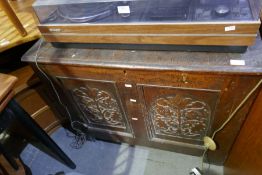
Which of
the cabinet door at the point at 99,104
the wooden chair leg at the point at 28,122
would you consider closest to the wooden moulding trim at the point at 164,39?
the cabinet door at the point at 99,104

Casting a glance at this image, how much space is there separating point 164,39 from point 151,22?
0.26ft

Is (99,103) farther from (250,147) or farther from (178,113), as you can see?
(250,147)

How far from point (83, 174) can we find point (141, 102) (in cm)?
69

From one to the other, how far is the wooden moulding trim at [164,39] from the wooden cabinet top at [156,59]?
5 cm

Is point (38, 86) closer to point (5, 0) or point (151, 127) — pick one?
point (5, 0)

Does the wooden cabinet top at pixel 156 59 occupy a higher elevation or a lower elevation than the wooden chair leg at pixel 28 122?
higher

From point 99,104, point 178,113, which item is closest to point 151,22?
point 178,113

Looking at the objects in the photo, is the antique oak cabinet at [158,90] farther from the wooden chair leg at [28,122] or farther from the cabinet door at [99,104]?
the wooden chair leg at [28,122]

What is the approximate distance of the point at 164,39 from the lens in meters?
0.82

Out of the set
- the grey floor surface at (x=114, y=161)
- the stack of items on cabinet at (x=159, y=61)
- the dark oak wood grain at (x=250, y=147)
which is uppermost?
the stack of items on cabinet at (x=159, y=61)

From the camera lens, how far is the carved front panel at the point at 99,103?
106 centimetres

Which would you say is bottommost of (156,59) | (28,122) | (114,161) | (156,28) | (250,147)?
(114,161)

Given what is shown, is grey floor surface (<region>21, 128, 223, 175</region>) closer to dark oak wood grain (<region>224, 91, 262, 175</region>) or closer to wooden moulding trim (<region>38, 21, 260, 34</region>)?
dark oak wood grain (<region>224, 91, 262, 175</region>)

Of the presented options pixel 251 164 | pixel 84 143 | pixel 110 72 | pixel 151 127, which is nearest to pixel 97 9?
pixel 110 72
